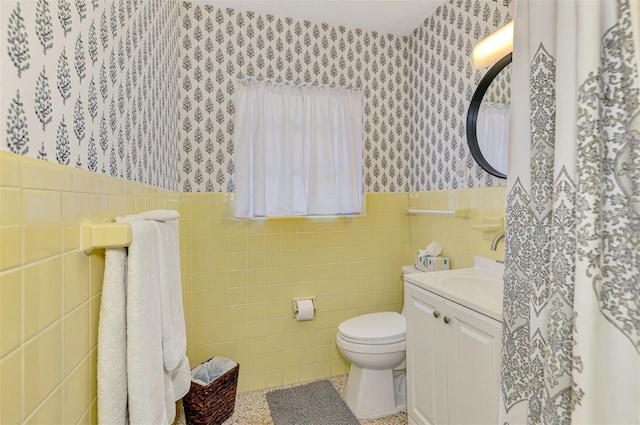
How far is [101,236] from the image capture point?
691 millimetres

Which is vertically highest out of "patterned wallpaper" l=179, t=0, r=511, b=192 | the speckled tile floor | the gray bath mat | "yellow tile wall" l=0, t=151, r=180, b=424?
"patterned wallpaper" l=179, t=0, r=511, b=192

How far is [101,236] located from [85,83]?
1.17ft

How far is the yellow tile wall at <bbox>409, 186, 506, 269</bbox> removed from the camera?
67.5 inches

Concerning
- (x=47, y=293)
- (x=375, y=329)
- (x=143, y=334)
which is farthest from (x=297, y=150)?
(x=47, y=293)

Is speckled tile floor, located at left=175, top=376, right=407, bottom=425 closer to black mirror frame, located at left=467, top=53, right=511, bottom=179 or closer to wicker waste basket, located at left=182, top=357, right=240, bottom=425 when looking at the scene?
wicker waste basket, located at left=182, top=357, right=240, bottom=425

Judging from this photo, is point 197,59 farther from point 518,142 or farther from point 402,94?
point 518,142

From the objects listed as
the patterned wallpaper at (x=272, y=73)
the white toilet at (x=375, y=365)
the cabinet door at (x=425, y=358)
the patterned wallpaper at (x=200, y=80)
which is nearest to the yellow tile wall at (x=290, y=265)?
the patterned wallpaper at (x=200, y=80)

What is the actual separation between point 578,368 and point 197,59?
2.33 metres

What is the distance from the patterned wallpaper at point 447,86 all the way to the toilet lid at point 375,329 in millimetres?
931

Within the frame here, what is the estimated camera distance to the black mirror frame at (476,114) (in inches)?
66.8

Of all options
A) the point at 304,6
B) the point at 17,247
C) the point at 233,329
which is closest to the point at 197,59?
the point at 304,6

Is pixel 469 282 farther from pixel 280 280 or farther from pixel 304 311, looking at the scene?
pixel 280 280

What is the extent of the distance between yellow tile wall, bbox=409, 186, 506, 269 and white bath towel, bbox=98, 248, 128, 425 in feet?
5.42

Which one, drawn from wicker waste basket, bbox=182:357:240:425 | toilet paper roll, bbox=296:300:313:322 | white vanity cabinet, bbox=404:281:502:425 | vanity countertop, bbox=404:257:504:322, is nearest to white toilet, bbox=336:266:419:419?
white vanity cabinet, bbox=404:281:502:425
